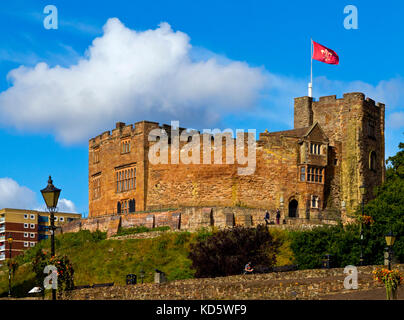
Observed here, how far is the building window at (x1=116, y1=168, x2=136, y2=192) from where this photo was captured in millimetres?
78219

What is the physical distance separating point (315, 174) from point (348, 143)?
533 centimetres

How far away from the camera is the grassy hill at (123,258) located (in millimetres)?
61834

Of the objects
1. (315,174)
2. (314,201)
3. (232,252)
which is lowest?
(232,252)

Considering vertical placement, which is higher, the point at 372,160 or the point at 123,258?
the point at 372,160

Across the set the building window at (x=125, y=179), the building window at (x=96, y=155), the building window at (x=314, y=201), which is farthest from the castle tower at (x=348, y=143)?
the building window at (x=96, y=155)

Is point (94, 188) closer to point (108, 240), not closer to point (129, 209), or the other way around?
point (129, 209)

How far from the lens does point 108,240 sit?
235 feet

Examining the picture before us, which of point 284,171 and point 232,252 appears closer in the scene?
point 232,252

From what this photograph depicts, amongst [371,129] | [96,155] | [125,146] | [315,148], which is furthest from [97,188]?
[371,129]

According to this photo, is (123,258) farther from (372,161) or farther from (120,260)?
(372,161)

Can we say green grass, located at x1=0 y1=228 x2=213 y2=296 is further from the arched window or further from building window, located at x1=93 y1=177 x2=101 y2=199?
the arched window

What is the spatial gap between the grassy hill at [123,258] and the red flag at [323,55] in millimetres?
19725

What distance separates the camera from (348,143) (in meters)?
76.6

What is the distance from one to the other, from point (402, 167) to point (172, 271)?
1193 inches
